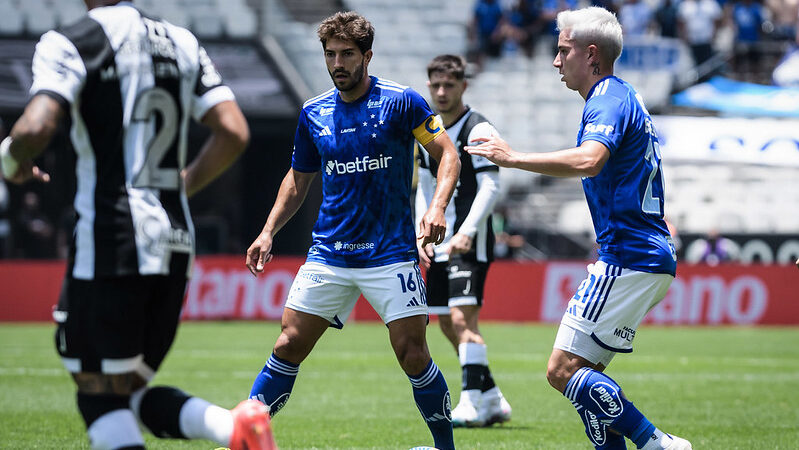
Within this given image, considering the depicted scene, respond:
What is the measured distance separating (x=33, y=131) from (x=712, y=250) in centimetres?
2095

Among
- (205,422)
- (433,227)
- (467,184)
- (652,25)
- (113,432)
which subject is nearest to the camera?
(113,432)

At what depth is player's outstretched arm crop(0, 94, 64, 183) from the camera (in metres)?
3.95

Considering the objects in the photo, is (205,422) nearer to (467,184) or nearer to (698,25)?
(467,184)

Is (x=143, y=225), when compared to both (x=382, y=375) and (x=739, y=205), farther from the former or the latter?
(x=739, y=205)

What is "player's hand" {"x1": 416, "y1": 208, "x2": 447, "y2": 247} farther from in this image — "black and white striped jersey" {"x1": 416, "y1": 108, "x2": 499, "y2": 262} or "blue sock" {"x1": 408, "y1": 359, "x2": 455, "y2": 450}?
"black and white striped jersey" {"x1": 416, "y1": 108, "x2": 499, "y2": 262}

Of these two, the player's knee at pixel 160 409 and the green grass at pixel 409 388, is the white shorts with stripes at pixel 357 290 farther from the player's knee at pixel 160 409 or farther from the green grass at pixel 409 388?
the player's knee at pixel 160 409

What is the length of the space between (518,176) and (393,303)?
70.5 ft

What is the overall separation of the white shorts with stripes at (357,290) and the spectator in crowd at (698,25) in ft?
78.3

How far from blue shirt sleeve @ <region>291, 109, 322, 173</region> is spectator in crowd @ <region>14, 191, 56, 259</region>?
1811 cm

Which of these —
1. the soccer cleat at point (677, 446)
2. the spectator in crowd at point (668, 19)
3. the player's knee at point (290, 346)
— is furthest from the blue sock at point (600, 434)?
the spectator in crowd at point (668, 19)

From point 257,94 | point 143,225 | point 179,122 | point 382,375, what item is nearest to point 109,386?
point 143,225

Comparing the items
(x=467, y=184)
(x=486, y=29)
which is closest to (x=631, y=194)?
(x=467, y=184)

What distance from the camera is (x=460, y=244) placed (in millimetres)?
7633

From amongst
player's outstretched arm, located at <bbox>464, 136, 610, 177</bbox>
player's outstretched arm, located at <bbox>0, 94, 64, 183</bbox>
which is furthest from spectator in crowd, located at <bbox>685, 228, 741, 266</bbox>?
player's outstretched arm, located at <bbox>0, 94, 64, 183</bbox>
